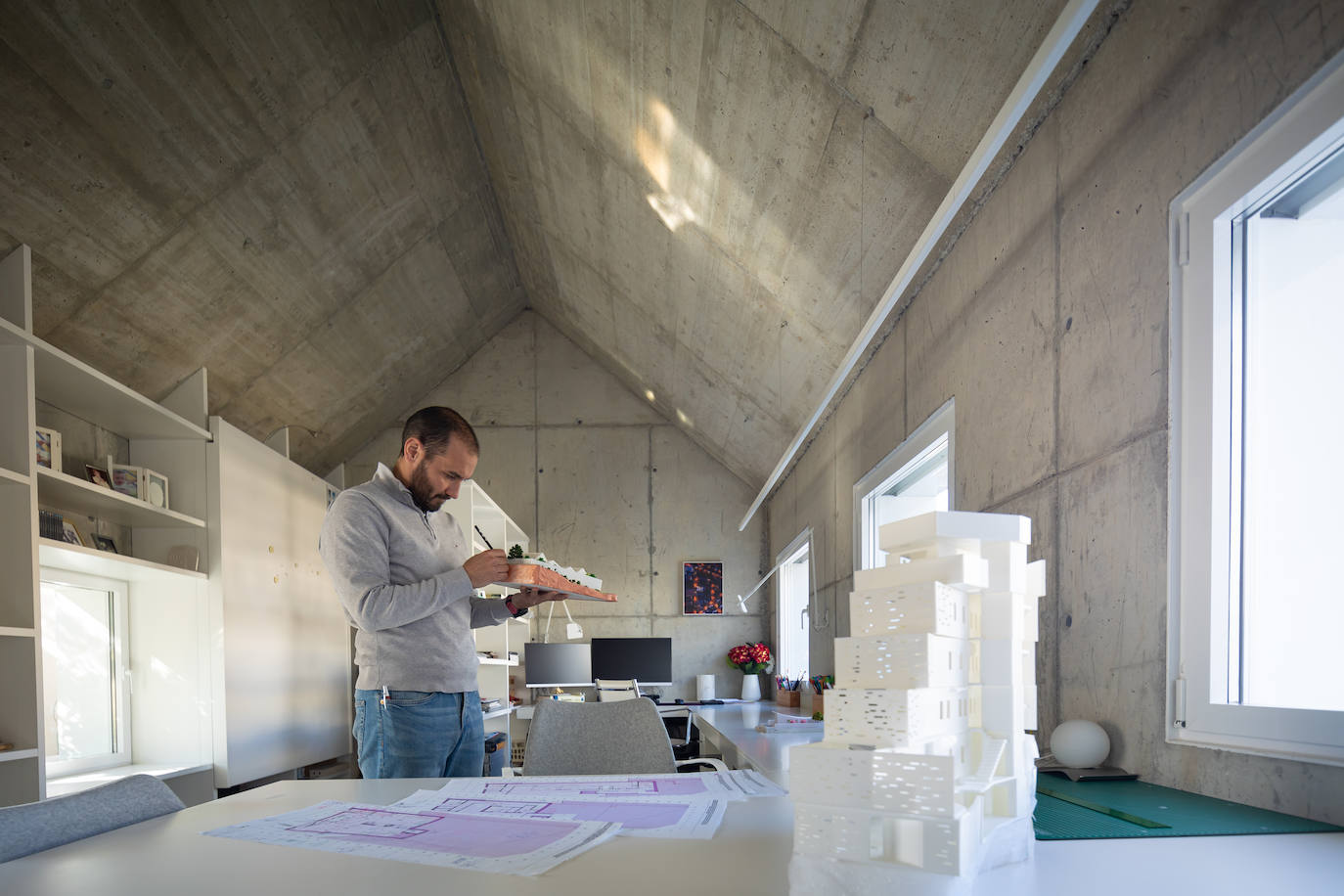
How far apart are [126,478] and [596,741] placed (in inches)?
113

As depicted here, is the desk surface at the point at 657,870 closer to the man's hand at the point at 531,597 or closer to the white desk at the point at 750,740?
the white desk at the point at 750,740

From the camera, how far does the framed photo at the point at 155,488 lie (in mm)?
4195

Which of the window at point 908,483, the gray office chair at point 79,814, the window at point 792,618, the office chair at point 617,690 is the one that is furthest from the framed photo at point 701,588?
the gray office chair at point 79,814

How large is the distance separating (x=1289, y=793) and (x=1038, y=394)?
1.06m

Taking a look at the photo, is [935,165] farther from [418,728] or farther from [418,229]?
[418,229]

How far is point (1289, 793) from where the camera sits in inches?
50.4

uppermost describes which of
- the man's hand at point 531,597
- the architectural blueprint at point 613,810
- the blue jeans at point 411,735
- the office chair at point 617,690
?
the man's hand at point 531,597

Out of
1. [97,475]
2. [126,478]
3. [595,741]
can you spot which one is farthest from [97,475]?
[595,741]

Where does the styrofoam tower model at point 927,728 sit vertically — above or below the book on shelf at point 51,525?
below

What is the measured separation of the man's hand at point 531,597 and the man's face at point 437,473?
335 millimetres

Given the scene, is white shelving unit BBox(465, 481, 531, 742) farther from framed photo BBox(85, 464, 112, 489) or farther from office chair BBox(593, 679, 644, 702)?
framed photo BBox(85, 464, 112, 489)

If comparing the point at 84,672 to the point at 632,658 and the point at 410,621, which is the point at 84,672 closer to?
the point at 410,621

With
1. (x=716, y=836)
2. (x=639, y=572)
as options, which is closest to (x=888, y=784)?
(x=716, y=836)

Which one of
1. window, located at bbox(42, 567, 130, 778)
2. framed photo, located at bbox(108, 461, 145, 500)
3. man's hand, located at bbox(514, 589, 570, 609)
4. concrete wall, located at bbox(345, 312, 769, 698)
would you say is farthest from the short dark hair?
concrete wall, located at bbox(345, 312, 769, 698)
